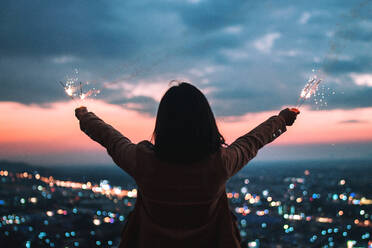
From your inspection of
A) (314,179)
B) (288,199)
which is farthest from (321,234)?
(314,179)

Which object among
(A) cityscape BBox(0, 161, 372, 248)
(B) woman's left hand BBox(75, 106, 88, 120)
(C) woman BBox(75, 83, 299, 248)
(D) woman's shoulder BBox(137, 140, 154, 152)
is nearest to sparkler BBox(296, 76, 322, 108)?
(C) woman BBox(75, 83, 299, 248)

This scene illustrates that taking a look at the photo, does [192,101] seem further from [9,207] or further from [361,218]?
[361,218]

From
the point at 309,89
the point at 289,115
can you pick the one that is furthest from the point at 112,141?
the point at 309,89

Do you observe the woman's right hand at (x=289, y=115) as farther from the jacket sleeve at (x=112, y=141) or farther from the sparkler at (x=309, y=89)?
the jacket sleeve at (x=112, y=141)

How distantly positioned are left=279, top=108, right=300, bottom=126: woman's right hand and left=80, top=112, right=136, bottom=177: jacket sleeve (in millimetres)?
504

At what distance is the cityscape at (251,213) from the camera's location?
24.3 feet

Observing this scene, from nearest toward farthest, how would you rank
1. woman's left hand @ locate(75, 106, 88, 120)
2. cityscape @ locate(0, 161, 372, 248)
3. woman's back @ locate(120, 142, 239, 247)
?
1. woman's back @ locate(120, 142, 239, 247)
2. woman's left hand @ locate(75, 106, 88, 120)
3. cityscape @ locate(0, 161, 372, 248)

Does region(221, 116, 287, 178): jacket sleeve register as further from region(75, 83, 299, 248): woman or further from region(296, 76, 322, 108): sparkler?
region(296, 76, 322, 108): sparkler

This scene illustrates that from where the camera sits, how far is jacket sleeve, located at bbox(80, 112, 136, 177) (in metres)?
0.76

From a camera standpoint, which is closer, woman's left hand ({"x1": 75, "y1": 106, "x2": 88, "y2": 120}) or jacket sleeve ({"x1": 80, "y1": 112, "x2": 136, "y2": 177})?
jacket sleeve ({"x1": 80, "y1": 112, "x2": 136, "y2": 177})

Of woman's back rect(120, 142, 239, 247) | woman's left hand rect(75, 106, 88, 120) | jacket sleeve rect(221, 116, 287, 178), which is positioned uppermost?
woman's left hand rect(75, 106, 88, 120)

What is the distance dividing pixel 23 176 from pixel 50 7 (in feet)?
44.2

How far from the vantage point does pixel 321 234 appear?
28.3 feet

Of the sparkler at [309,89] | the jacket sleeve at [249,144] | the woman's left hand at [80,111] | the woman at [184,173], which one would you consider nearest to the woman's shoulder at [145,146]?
the woman at [184,173]
